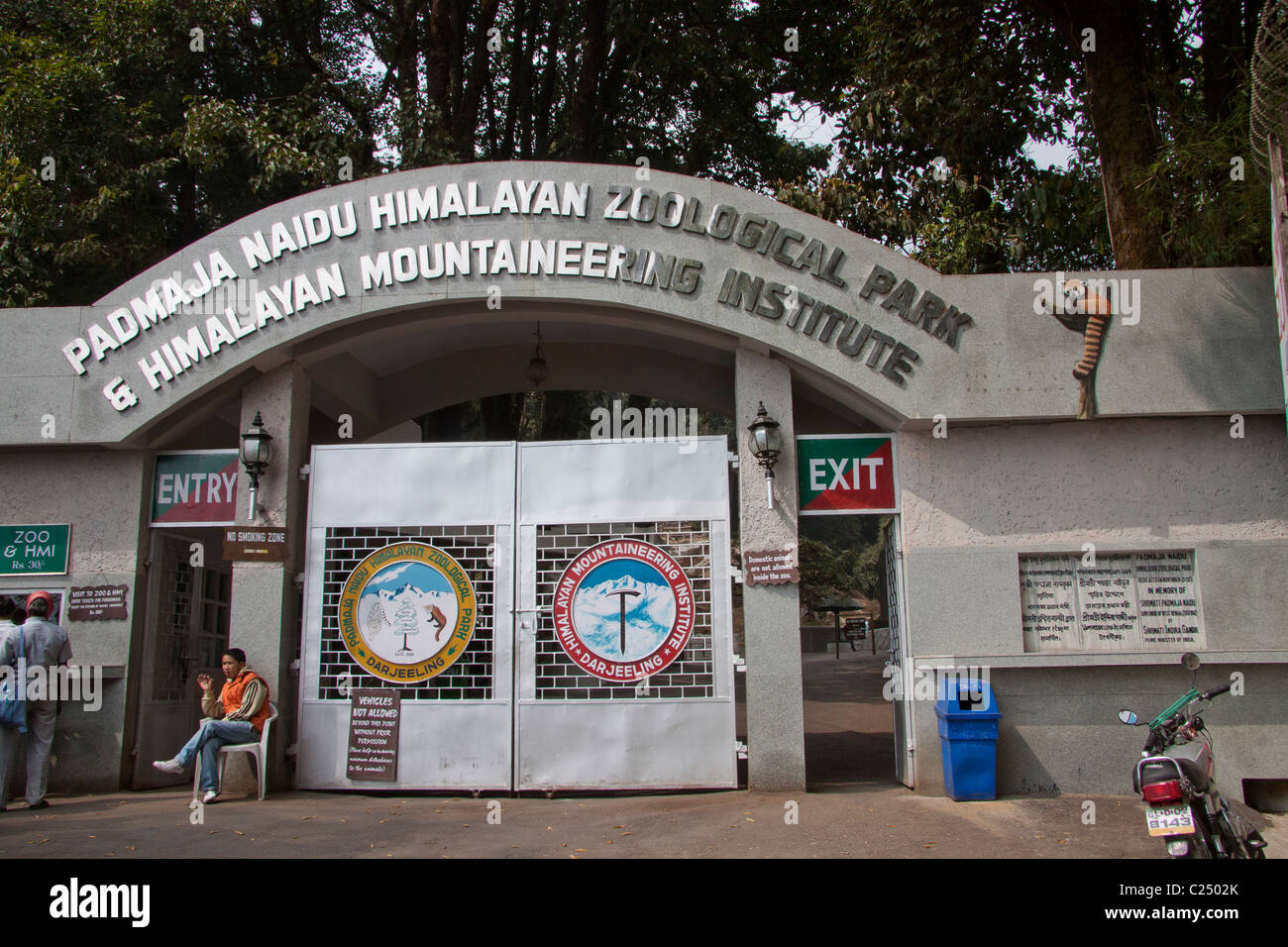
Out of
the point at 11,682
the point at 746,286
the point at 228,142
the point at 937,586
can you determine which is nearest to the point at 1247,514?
the point at 937,586

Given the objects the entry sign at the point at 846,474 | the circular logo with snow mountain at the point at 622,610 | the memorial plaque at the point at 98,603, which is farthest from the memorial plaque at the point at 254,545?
the entry sign at the point at 846,474

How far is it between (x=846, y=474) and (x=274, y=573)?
5.14 metres

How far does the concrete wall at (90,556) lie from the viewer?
29.7ft

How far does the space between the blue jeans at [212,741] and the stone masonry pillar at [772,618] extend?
4255 millimetres

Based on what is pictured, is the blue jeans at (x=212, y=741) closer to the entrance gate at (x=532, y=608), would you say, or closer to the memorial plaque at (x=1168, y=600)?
the entrance gate at (x=532, y=608)

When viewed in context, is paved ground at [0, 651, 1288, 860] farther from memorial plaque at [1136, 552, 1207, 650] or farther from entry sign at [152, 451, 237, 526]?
entry sign at [152, 451, 237, 526]

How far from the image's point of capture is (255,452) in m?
8.94

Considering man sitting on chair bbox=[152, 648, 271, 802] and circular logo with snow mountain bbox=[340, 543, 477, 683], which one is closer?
man sitting on chair bbox=[152, 648, 271, 802]

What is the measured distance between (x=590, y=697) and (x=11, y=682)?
4.68 m

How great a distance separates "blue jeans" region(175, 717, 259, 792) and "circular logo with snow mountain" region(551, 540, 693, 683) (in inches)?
108

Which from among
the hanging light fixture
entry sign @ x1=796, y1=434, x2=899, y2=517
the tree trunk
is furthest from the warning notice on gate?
the tree trunk

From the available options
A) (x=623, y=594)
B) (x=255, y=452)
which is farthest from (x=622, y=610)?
(x=255, y=452)

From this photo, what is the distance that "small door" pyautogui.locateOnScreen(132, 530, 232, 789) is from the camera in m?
9.46
